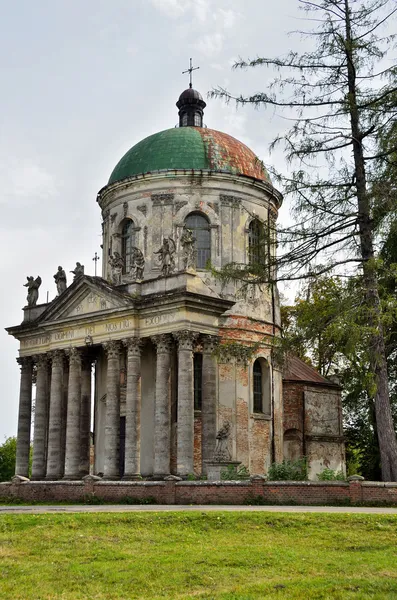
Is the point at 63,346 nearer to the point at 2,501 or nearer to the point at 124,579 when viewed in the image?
the point at 2,501

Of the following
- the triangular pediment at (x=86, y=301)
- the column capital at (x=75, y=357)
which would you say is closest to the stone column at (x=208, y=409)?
the triangular pediment at (x=86, y=301)

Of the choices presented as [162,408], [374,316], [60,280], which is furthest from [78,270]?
[374,316]

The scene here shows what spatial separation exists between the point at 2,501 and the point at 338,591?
1988 cm

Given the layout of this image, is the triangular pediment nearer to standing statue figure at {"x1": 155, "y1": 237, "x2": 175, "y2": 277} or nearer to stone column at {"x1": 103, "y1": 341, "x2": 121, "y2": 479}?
stone column at {"x1": 103, "y1": 341, "x2": 121, "y2": 479}

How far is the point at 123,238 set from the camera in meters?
39.4

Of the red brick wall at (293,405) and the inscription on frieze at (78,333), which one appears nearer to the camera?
the inscription on frieze at (78,333)

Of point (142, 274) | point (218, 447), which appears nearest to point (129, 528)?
point (218, 447)

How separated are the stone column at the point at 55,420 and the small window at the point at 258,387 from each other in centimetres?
874

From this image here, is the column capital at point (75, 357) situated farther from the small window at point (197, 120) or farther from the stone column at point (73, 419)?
the small window at point (197, 120)

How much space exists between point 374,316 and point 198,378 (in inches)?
529

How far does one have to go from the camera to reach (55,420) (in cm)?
3728

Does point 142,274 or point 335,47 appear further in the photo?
point 142,274

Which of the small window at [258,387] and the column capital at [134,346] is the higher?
the column capital at [134,346]

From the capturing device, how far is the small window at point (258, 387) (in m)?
36.9
